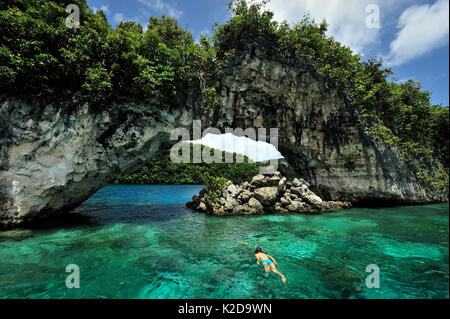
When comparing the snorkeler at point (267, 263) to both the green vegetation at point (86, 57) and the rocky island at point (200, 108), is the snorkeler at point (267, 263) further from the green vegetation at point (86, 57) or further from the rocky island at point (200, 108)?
the green vegetation at point (86, 57)

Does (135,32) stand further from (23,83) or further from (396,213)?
(396,213)

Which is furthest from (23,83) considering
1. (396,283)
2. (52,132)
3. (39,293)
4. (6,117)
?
(396,283)

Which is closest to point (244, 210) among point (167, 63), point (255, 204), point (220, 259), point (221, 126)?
point (255, 204)

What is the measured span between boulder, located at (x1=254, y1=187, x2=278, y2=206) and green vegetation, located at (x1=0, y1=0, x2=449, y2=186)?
7.56 metres

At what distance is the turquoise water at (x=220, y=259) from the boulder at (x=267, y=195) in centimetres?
385

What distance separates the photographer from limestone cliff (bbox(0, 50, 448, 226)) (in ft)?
28.8

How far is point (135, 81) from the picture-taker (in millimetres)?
10555

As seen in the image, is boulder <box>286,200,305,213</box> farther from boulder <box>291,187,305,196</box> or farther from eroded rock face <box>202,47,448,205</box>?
eroded rock face <box>202,47,448,205</box>

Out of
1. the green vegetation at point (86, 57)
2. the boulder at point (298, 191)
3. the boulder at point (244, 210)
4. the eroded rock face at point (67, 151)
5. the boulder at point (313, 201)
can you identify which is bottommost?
the boulder at point (244, 210)

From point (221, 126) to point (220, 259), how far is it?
9.78 metres

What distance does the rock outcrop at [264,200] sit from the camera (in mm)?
14711

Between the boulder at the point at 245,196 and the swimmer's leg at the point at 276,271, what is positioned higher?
the boulder at the point at 245,196

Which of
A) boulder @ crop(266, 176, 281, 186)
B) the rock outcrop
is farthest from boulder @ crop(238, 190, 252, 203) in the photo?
boulder @ crop(266, 176, 281, 186)

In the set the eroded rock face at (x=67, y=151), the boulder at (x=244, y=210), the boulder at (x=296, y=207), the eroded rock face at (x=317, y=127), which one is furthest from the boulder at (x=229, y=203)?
the eroded rock face at (x=67, y=151)
